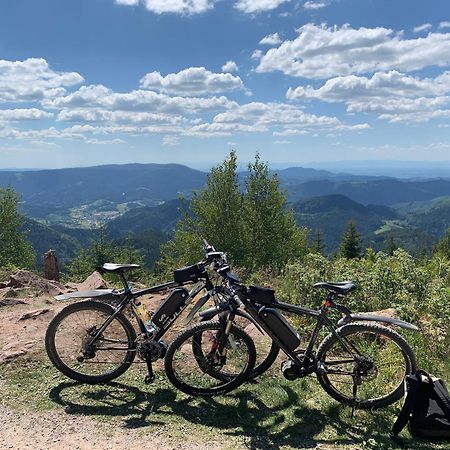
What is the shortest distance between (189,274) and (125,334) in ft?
3.95

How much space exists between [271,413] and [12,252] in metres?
35.3

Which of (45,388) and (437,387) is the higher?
(437,387)

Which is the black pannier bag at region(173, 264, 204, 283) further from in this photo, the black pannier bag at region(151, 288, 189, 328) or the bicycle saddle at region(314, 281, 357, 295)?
the bicycle saddle at region(314, 281, 357, 295)

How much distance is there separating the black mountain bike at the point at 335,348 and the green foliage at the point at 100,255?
1065 inches

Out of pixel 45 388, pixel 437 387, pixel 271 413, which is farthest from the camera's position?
pixel 45 388

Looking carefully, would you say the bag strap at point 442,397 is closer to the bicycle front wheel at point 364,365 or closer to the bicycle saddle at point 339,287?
the bicycle front wheel at point 364,365

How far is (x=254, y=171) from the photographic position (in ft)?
103

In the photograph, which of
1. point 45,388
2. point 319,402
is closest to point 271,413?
point 319,402

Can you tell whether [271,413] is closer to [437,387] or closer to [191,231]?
[437,387]

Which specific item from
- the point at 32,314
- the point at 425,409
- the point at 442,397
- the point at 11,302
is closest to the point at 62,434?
the point at 32,314

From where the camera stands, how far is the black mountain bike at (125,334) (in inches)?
206

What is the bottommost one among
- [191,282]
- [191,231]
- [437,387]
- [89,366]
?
[191,231]

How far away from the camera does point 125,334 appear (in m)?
5.50

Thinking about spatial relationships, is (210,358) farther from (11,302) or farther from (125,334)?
(11,302)
